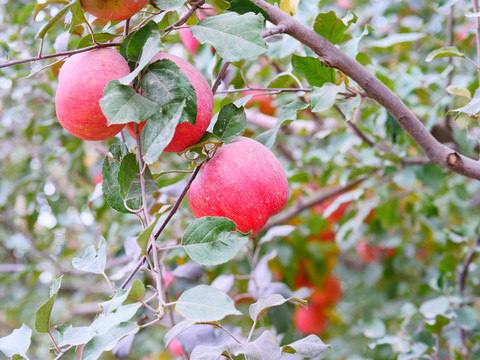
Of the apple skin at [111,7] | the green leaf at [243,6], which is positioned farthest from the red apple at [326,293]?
the apple skin at [111,7]

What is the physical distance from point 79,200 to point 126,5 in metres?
1.27

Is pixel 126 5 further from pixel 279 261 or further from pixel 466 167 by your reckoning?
pixel 279 261

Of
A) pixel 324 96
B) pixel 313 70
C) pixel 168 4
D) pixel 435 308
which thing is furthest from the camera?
pixel 435 308

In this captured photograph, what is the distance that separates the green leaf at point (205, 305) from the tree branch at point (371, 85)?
0.40 meters

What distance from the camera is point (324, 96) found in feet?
2.27

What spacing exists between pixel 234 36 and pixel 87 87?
0.63ft

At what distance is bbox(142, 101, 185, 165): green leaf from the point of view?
53 cm

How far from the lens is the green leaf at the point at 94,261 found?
25.0 inches

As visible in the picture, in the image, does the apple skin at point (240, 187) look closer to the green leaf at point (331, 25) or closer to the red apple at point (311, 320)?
the green leaf at point (331, 25)

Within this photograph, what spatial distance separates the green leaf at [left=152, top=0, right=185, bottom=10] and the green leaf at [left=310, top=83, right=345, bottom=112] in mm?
234

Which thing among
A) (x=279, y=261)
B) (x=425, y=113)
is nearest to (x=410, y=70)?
(x=425, y=113)

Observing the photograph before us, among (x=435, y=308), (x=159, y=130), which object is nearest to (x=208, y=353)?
(x=159, y=130)

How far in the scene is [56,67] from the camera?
761mm

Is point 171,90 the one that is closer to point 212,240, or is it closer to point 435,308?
point 212,240
